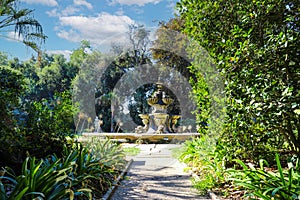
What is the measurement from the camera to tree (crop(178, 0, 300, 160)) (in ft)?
9.23

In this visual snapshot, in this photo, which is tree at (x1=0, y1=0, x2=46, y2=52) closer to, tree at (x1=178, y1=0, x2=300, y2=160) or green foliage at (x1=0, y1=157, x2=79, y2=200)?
tree at (x1=178, y1=0, x2=300, y2=160)

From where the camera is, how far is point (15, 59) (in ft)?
73.4

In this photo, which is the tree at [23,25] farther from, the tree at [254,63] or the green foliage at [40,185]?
the green foliage at [40,185]

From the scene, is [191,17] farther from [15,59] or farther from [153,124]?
[15,59]

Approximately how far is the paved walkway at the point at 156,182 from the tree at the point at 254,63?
0.89 metres

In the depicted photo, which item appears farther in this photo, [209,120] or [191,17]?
[209,120]

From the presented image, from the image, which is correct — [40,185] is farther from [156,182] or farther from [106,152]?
[106,152]

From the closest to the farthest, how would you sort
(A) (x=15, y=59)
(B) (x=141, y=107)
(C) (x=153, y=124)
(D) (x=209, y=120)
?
(D) (x=209, y=120) → (C) (x=153, y=124) → (B) (x=141, y=107) → (A) (x=15, y=59)

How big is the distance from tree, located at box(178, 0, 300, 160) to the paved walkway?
0.89m

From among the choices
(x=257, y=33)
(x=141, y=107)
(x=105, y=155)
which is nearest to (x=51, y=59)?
(x=141, y=107)

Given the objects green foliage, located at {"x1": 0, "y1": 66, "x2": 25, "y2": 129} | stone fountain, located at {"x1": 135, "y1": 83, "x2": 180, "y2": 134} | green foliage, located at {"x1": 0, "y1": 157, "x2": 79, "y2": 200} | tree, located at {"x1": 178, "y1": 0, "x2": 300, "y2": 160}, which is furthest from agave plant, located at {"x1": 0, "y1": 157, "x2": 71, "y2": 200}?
stone fountain, located at {"x1": 135, "y1": 83, "x2": 180, "y2": 134}

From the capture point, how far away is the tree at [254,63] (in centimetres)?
281

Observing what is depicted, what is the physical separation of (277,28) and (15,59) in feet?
75.8

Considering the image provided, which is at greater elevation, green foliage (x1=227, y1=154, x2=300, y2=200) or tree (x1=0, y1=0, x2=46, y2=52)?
tree (x1=0, y1=0, x2=46, y2=52)
